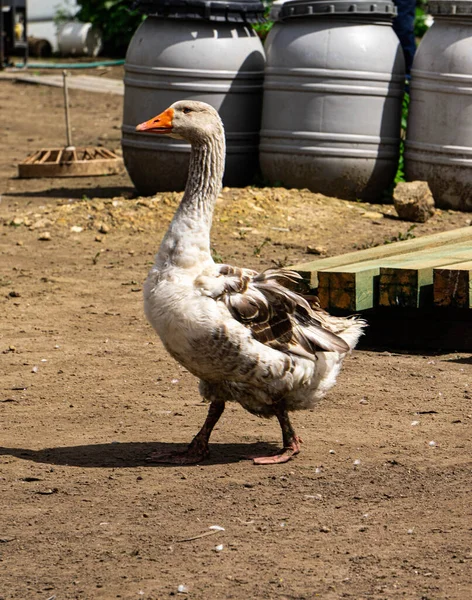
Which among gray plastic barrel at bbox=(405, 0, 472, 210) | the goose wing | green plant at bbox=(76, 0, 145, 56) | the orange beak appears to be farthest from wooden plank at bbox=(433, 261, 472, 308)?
green plant at bbox=(76, 0, 145, 56)

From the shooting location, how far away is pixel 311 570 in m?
3.25

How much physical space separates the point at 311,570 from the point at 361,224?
574 cm

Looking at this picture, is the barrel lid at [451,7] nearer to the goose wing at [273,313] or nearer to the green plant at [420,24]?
the goose wing at [273,313]

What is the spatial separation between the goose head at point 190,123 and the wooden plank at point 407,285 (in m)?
1.61

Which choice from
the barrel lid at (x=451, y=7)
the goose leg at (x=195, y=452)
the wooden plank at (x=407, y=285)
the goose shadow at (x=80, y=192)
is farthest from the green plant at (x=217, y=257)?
the goose leg at (x=195, y=452)

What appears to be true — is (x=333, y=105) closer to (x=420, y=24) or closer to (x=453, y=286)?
(x=453, y=286)

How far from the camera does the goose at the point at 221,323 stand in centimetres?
398

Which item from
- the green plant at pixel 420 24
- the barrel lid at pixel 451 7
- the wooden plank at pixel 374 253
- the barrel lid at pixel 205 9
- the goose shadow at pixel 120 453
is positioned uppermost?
the barrel lid at pixel 451 7

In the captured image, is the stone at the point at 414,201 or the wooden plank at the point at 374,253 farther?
the stone at the point at 414,201

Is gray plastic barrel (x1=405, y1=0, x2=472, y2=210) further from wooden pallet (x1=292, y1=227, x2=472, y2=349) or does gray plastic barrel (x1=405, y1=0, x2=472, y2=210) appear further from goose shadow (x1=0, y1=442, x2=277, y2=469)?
goose shadow (x1=0, y1=442, x2=277, y2=469)

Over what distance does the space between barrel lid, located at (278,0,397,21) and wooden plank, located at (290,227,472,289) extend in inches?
108

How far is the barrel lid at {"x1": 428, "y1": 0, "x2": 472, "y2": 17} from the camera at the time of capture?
8.84m

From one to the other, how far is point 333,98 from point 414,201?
3.91 feet

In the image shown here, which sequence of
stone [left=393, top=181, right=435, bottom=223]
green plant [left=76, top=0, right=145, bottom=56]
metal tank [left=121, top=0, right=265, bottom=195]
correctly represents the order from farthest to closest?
green plant [left=76, top=0, right=145, bottom=56] → metal tank [left=121, top=0, right=265, bottom=195] → stone [left=393, top=181, right=435, bottom=223]
